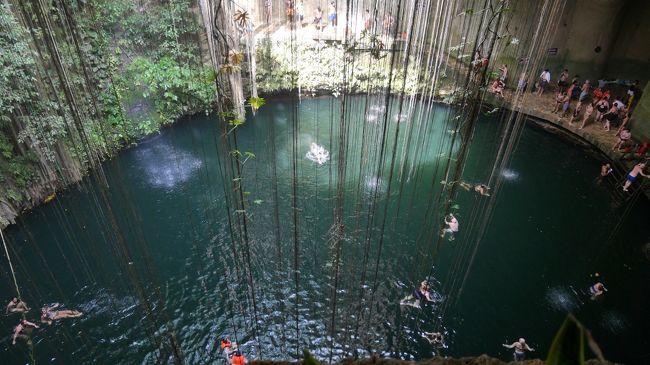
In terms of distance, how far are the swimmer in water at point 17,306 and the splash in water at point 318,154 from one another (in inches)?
309

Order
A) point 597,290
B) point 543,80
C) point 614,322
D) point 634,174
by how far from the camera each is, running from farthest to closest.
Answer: point 543,80, point 634,174, point 597,290, point 614,322

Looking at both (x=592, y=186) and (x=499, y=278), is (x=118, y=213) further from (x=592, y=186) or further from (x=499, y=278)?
(x=592, y=186)

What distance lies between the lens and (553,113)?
13.4 m

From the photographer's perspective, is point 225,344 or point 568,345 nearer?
point 568,345

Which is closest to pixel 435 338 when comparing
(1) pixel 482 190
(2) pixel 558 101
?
(1) pixel 482 190

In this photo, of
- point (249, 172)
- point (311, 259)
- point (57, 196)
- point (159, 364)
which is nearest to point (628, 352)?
point (311, 259)

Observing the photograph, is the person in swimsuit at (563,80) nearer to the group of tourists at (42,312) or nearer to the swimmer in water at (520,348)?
the swimmer in water at (520,348)

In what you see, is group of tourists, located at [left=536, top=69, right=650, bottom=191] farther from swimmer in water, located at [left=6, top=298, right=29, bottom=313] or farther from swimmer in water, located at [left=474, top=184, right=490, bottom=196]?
swimmer in water, located at [left=6, top=298, right=29, bottom=313]

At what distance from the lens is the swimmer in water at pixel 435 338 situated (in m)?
7.05

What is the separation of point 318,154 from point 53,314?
25.7 ft

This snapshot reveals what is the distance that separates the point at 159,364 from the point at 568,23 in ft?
54.0

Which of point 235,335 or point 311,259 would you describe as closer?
point 235,335

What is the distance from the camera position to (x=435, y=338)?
7129mm

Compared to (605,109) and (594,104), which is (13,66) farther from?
(605,109)
